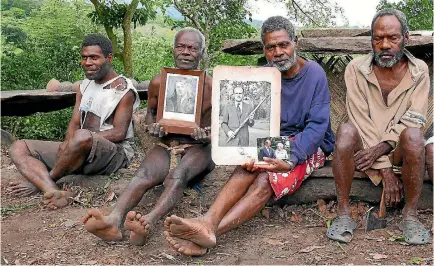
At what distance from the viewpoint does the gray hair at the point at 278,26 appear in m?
3.64

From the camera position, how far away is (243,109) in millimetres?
3588

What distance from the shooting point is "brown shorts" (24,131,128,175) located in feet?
14.0

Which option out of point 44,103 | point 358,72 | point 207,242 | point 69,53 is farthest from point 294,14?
point 207,242

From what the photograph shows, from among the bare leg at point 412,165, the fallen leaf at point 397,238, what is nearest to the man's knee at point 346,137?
the bare leg at point 412,165

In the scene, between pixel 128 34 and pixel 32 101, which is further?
pixel 128 34

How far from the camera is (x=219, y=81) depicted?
359 cm

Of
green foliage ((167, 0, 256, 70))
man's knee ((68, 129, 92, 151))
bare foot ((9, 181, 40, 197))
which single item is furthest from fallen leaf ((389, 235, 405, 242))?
green foliage ((167, 0, 256, 70))

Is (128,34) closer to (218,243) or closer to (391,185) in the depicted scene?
(218,243)

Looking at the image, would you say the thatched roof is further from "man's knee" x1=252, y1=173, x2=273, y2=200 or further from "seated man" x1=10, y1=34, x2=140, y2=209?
"man's knee" x1=252, y1=173, x2=273, y2=200

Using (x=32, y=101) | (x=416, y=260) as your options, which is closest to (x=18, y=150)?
(x=32, y=101)

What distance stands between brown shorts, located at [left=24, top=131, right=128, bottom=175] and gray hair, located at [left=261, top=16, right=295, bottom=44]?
159 cm

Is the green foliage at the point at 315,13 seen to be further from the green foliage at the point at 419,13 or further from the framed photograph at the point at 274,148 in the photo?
the framed photograph at the point at 274,148

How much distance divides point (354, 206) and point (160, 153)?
1.55 m

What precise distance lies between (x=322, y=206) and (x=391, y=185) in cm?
60
